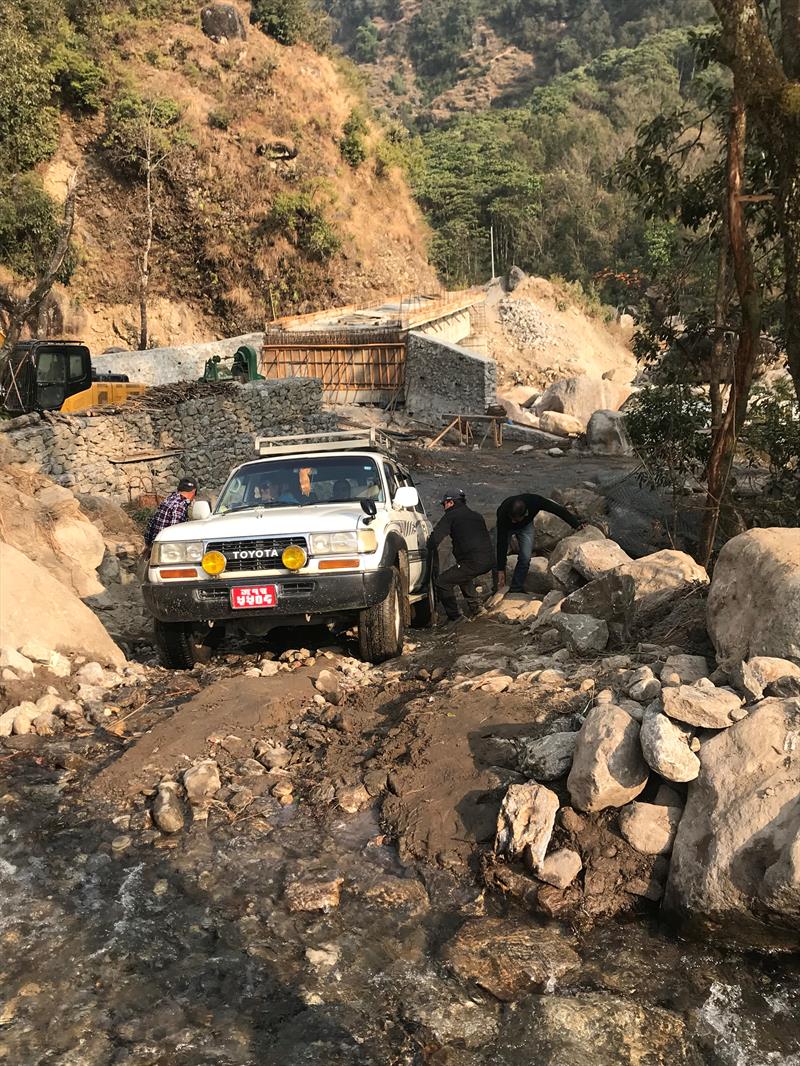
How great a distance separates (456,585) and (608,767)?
4.50 m

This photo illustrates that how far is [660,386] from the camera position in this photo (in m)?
12.0

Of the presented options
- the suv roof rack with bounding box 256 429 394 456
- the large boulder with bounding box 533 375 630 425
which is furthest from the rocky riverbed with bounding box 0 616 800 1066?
the large boulder with bounding box 533 375 630 425

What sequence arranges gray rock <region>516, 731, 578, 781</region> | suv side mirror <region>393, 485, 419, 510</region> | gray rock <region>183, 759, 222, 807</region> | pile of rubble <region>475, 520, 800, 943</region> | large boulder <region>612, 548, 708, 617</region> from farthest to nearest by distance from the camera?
suv side mirror <region>393, 485, 419, 510</region>, large boulder <region>612, 548, 708, 617</region>, gray rock <region>183, 759, 222, 807</region>, gray rock <region>516, 731, 578, 781</region>, pile of rubble <region>475, 520, 800, 943</region>

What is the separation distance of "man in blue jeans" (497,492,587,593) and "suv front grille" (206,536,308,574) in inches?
126

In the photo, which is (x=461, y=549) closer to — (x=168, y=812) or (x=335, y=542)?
(x=335, y=542)

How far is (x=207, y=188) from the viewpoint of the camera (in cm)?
3944

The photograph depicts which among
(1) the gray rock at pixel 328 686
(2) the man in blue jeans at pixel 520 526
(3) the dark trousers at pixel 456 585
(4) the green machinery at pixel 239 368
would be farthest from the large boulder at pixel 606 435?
(1) the gray rock at pixel 328 686

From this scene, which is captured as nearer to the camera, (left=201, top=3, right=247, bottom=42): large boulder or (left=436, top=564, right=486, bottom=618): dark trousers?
(left=436, top=564, right=486, bottom=618): dark trousers

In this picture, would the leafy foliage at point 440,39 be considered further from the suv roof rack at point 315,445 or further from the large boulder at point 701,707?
the large boulder at point 701,707

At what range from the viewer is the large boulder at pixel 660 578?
21.8ft

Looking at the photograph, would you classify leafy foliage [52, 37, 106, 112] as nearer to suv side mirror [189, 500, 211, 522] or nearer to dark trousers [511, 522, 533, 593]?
dark trousers [511, 522, 533, 593]

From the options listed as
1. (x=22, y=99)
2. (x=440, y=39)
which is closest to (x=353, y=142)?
(x=22, y=99)

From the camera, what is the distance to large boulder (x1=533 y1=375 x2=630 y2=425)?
30766 mm

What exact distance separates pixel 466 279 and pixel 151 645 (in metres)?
48.0
